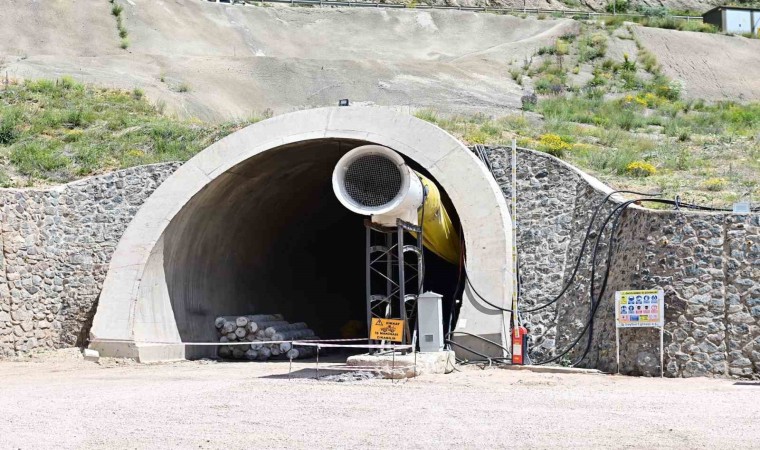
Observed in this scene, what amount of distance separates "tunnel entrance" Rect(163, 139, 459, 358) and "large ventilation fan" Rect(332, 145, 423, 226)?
2.73 meters

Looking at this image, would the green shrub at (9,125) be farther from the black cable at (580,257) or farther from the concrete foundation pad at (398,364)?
the black cable at (580,257)

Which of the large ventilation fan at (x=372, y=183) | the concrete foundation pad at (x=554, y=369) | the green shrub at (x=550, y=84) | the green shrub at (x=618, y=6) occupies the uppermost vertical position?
the green shrub at (x=618, y=6)

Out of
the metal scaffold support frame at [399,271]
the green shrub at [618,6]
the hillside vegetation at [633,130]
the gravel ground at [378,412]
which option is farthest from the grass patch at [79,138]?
the green shrub at [618,6]

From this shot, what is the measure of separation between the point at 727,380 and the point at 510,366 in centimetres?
410

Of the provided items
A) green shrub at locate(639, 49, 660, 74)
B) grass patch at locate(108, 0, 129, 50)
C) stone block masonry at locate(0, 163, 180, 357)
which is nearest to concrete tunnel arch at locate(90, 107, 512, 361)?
stone block masonry at locate(0, 163, 180, 357)

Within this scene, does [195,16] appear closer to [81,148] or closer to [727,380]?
[81,148]

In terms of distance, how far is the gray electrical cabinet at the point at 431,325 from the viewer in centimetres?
2023

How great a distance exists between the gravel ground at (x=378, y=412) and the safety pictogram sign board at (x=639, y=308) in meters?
1.03

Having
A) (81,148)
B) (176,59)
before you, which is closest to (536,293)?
(81,148)

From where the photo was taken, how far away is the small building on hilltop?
63875 mm

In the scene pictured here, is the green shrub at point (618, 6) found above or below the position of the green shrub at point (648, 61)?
above

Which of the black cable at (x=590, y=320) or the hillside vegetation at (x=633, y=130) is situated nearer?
the black cable at (x=590, y=320)

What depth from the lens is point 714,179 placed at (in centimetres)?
2578

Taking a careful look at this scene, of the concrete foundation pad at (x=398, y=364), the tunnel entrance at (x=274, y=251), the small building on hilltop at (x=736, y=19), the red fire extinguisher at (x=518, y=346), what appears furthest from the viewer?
the small building on hilltop at (x=736, y=19)
